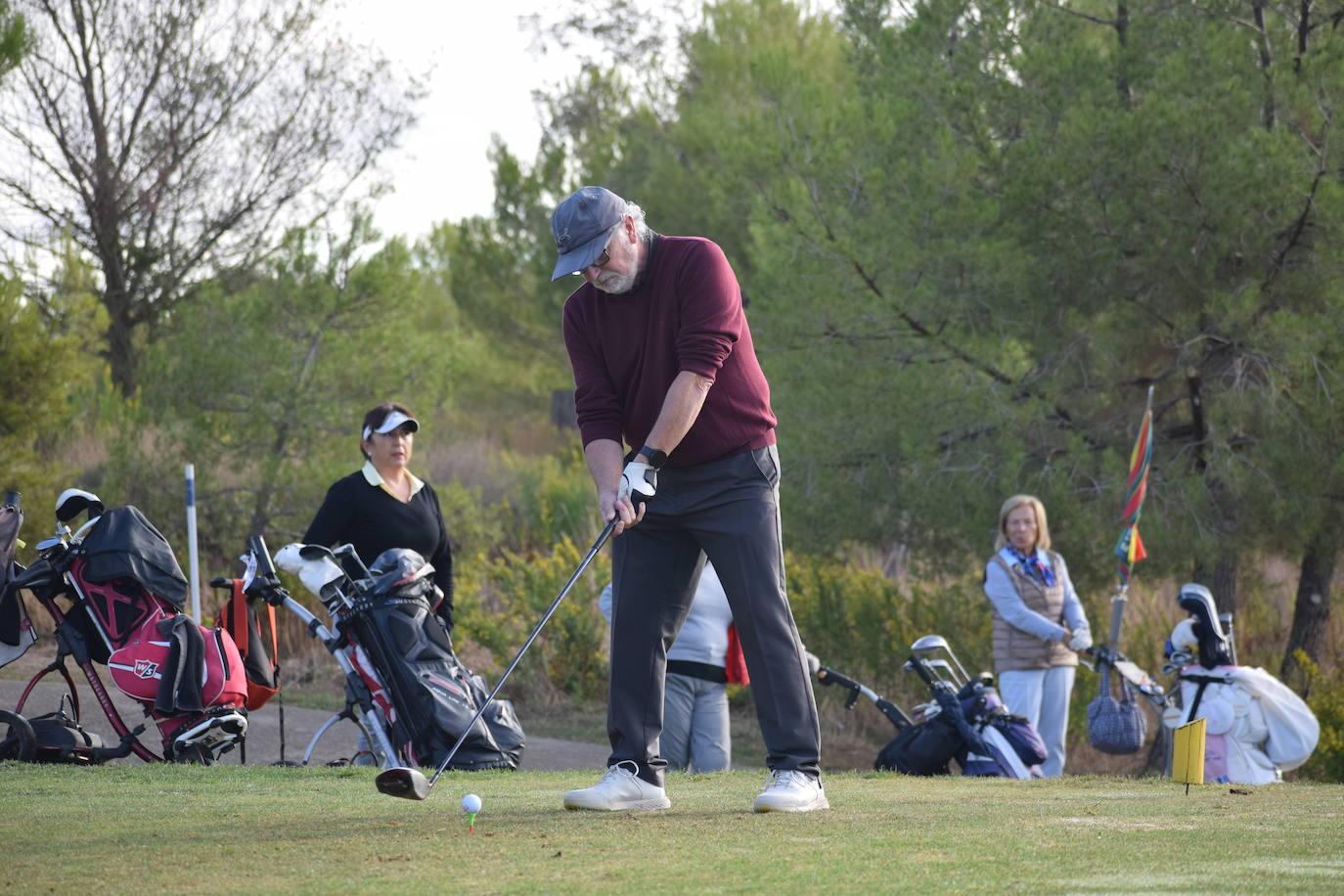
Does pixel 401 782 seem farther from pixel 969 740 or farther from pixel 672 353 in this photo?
pixel 969 740

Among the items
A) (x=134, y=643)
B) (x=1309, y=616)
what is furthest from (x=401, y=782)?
(x=1309, y=616)

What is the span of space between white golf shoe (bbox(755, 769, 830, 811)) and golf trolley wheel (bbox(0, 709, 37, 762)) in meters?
3.55

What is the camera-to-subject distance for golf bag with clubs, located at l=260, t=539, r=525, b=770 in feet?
22.3

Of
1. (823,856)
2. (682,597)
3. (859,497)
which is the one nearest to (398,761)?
(682,597)

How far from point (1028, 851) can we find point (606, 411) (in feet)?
5.87

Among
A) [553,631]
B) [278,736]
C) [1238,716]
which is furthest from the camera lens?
[553,631]

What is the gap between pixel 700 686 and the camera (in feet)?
25.6

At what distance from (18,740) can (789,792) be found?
12.3 ft

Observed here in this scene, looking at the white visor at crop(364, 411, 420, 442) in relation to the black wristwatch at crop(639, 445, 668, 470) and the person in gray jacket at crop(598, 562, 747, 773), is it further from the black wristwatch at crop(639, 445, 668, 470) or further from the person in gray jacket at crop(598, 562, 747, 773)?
the black wristwatch at crop(639, 445, 668, 470)

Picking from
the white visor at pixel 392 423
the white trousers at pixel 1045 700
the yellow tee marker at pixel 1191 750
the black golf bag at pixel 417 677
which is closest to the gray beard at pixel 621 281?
the yellow tee marker at pixel 1191 750

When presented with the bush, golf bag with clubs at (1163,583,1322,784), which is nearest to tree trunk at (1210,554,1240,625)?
golf bag with clubs at (1163,583,1322,784)

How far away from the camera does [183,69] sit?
19000 millimetres

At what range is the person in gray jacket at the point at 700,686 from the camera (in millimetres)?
7750

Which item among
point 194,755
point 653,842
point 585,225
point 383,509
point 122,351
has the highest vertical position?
point 122,351
